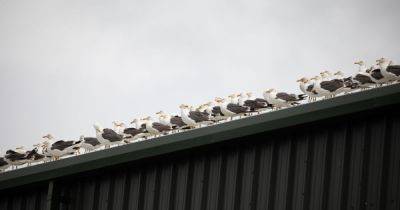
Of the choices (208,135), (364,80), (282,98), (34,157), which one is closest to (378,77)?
(364,80)

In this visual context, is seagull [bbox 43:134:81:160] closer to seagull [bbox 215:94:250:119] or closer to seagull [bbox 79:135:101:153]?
seagull [bbox 79:135:101:153]

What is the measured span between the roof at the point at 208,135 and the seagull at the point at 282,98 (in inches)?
35.0

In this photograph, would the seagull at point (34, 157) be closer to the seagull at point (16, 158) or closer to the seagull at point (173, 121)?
the seagull at point (16, 158)

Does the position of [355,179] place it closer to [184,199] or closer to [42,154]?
[184,199]

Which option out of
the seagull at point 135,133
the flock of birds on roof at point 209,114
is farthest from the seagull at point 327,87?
the seagull at point 135,133

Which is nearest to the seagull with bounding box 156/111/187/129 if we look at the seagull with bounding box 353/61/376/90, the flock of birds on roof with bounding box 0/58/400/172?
the flock of birds on roof with bounding box 0/58/400/172

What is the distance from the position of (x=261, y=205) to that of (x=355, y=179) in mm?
2514

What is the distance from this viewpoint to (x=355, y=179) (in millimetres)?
21547

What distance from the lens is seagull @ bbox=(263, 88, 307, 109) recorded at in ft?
75.3

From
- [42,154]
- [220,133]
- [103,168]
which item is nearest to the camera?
[220,133]

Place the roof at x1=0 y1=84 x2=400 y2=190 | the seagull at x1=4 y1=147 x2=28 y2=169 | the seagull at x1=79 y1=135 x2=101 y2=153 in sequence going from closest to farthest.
Answer: the roof at x1=0 y1=84 x2=400 y2=190, the seagull at x1=79 y1=135 x2=101 y2=153, the seagull at x1=4 y1=147 x2=28 y2=169

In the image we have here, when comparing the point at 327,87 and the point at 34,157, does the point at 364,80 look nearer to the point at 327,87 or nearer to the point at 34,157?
the point at 327,87

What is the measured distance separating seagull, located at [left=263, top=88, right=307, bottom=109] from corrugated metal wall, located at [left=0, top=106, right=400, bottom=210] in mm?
937

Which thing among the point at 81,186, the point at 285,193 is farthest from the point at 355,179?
the point at 81,186
